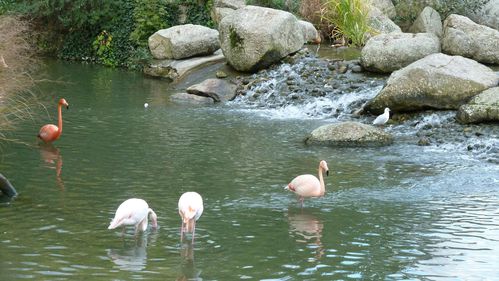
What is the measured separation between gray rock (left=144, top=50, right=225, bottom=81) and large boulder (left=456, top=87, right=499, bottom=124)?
8921 millimetres

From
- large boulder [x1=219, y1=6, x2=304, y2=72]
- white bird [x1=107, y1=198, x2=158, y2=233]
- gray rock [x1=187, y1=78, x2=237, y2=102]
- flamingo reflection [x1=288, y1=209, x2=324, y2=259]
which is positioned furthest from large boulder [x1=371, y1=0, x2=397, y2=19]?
white bird [x1=107, y1=198, x2=158, y2=233]

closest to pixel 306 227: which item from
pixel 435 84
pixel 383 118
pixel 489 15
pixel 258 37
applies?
pixel 383 118

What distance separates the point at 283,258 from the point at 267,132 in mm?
7567

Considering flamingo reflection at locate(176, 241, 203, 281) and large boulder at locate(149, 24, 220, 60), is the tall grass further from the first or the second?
flamingo reflection at locate(176, 241, 203, 281)

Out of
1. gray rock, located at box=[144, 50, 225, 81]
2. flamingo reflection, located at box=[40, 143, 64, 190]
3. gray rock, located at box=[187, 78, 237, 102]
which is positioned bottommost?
flamingo reflection, located at box=[40, 143, 64, 190]

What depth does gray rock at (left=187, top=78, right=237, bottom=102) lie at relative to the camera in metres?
20.5

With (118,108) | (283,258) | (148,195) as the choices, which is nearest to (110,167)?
(148,195)

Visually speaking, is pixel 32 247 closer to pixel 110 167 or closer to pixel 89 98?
pixel 110 167

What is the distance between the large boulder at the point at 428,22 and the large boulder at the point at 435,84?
7.66 m

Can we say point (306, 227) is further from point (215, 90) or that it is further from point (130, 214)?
point (215, 90)

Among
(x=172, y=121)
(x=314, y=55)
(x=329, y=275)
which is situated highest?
(x=314, y=55)

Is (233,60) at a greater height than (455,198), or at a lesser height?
greater

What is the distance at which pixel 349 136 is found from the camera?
49.1 ft

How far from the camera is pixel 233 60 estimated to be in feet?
72.1
